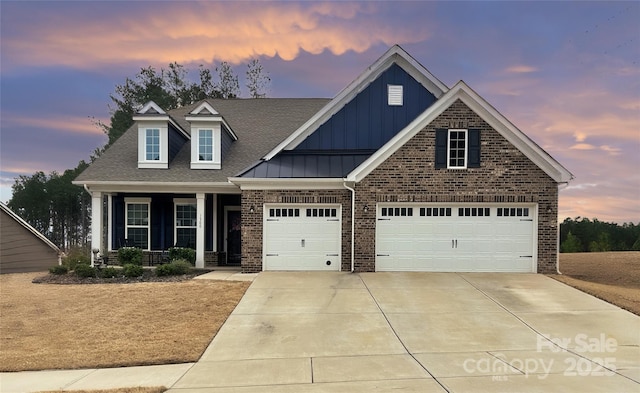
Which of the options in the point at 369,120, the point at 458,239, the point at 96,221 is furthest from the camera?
the point at 96,221

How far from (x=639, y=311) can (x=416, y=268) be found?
18.5ft

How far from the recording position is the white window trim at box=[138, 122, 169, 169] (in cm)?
1577

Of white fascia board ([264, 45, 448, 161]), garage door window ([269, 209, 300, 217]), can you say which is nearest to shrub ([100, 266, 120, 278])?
garage door window ([269, 209, 300, 217])

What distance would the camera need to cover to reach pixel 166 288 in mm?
11305

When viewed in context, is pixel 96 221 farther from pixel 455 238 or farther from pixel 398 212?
pixel 455 238

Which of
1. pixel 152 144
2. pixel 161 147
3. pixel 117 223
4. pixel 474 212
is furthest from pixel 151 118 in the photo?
pixel 474 212

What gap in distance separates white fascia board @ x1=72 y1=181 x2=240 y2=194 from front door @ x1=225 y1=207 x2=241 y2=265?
1.54m

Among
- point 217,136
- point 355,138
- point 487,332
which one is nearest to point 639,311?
point 487,332

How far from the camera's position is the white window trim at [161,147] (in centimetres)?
1577

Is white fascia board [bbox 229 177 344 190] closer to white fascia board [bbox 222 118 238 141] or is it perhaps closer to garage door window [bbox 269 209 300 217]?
garage door window [bbox 269 209 300 217]

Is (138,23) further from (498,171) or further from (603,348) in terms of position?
(603,348)

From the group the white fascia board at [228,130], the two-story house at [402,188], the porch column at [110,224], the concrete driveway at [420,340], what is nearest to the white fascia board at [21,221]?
the porch column at [110,224]

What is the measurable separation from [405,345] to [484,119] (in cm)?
837

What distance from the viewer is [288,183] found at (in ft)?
42.4
